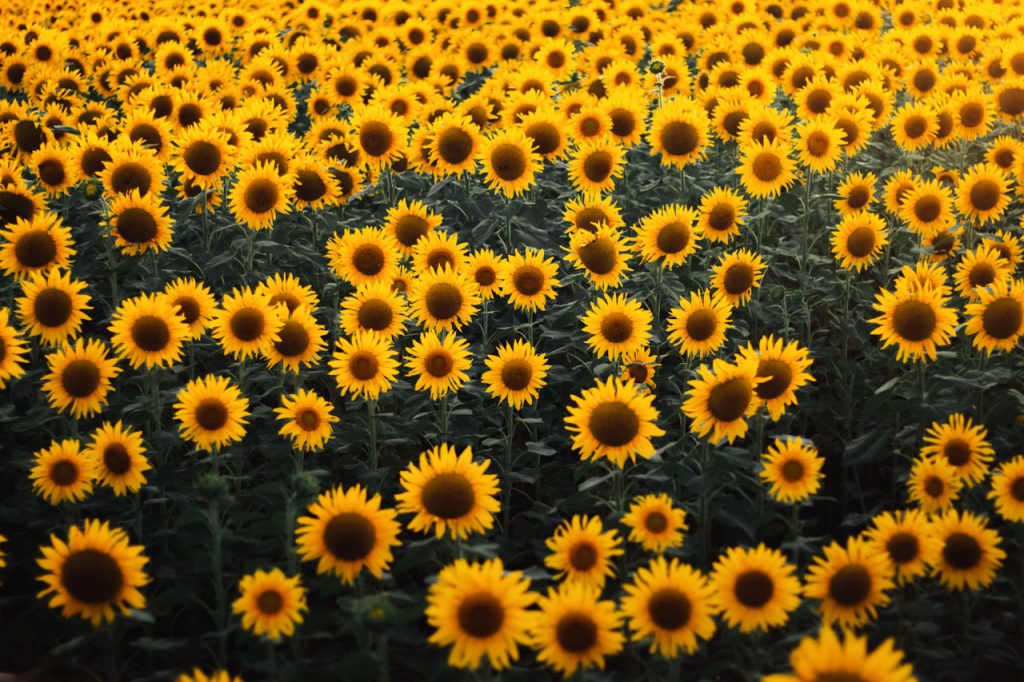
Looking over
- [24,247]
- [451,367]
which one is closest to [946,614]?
[451,367]

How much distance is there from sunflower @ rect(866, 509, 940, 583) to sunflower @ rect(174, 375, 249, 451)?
2.94m

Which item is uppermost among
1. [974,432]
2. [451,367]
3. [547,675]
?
[451,367]

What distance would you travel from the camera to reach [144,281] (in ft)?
18.9

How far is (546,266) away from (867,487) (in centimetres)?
236

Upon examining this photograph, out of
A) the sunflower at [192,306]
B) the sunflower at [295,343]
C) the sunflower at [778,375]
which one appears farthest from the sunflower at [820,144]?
the sunflower at [192,306]

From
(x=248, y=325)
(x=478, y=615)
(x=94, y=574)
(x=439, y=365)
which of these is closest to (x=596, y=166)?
(x=439, y=365)

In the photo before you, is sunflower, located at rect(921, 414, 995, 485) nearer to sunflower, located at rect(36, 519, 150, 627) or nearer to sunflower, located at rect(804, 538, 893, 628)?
sunflower, located at rect(804, 538, 893, 628)

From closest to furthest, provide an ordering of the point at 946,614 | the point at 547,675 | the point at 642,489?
1. the point at 547,675
2. the point at 946,614
3. the point at 642,489

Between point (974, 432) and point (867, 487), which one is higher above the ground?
point (867, 487)

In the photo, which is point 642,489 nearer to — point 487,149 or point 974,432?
point 974,432

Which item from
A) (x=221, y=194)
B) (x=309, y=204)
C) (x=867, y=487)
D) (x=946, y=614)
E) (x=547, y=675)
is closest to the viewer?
(x=547, y=675)

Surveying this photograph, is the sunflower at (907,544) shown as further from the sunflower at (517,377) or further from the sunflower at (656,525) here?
the sunflower at (517,377)

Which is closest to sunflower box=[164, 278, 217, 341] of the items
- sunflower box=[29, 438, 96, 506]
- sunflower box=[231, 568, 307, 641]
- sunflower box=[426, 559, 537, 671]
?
sunflower box=[29, 438, 96, 506]

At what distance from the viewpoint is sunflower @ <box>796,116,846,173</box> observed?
6.41m
